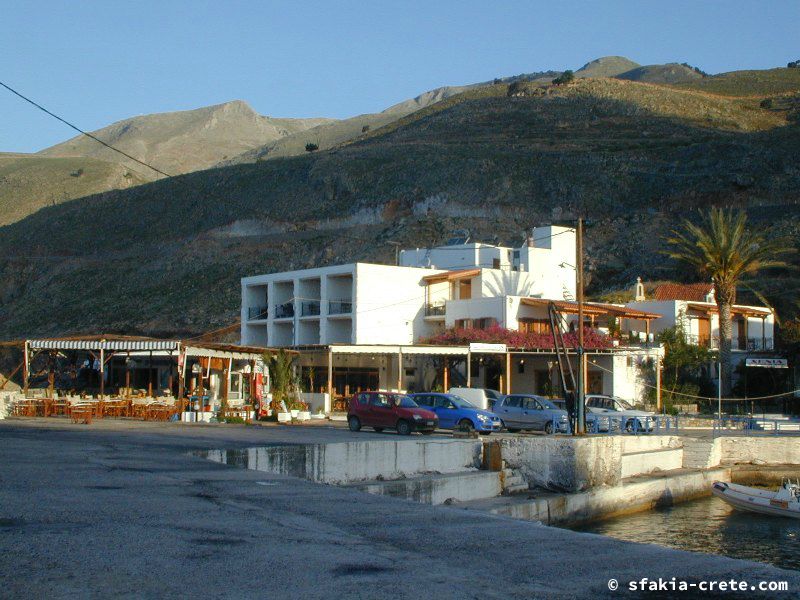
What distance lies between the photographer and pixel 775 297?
200 feet

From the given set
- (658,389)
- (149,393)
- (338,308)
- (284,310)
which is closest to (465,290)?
(338,308)

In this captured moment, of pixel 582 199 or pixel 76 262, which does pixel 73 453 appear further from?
pixel 76 262

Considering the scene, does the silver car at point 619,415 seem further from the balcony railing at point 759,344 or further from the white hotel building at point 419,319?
the balcony railing at point 759,344

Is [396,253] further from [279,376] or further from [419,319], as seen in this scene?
[279,376]

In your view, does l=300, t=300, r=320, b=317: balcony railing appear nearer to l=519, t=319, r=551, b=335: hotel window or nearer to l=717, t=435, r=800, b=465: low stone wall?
l=519, t=319, r=551, b=335: hotel window

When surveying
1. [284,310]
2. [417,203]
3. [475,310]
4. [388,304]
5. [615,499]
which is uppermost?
[417,203]

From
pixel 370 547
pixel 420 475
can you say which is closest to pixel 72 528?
pixel 370 547

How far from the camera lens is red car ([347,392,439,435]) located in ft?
97.0

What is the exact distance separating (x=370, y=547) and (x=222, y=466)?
263 inches

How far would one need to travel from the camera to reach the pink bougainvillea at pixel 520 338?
42.5m

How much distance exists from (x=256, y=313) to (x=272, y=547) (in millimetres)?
46120

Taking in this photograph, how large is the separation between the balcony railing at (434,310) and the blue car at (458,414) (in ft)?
59.9

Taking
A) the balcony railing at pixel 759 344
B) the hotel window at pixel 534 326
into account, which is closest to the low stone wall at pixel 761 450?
the hotel window at pixel 534 326

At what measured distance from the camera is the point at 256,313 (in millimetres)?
55188
